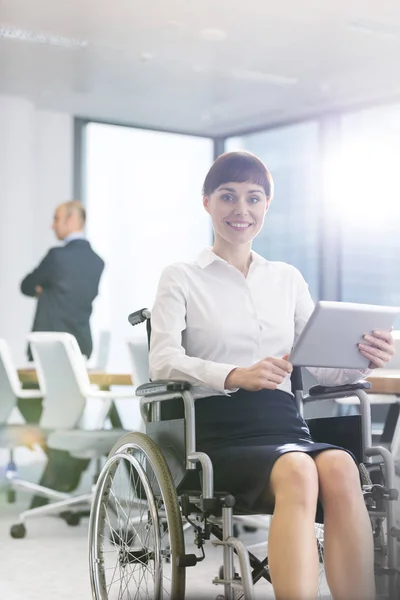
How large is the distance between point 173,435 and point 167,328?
22 centimetres

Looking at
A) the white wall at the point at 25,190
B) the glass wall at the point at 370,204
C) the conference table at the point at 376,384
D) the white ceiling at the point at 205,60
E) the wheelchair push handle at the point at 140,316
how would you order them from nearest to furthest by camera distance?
the wheelchair push handle at the point at 140,316 < the conference table at the point at 376,384 < the white ceiling at the point at 205,60 < the white wall at the point at 25,190 < the glass wall at the point at 370,204

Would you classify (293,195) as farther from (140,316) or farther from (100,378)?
(140,316)

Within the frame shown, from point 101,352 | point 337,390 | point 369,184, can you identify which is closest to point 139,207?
point 101,352

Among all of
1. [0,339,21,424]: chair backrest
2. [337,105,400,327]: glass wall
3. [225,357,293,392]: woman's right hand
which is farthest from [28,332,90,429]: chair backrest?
[225,357,293,392]: woman's right hand

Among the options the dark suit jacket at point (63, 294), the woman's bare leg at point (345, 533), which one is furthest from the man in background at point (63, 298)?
the woman's bare leg at point (345, 533)

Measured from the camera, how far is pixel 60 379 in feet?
Result: 13.0

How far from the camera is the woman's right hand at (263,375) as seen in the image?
1.87 metres

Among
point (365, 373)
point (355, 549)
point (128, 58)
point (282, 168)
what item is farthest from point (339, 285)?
point (355, 549)

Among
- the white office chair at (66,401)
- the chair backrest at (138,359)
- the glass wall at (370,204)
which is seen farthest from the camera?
the glass wall at (370,204)

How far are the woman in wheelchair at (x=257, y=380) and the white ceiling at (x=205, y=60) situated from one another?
2156 millimetres

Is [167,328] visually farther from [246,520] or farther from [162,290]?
[246,520]

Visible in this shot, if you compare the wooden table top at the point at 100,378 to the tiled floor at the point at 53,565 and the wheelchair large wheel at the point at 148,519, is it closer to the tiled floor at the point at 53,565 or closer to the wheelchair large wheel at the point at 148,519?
the tiled floor at the point at 53,565

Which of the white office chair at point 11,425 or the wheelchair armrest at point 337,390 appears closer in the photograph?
the wheelchair armrest at point 337,390

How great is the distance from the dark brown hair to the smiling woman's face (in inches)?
0.4
